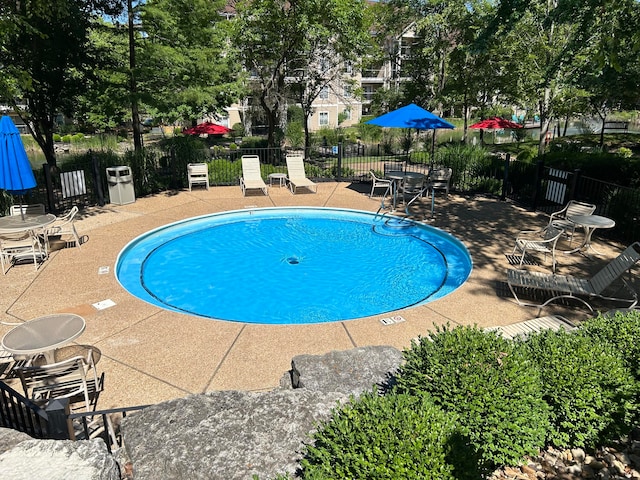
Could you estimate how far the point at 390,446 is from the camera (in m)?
2.68

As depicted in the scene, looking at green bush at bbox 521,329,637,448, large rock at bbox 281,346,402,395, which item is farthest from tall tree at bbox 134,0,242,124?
green bush at bbox 521,329,637,448

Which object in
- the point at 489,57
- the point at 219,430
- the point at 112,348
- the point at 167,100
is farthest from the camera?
the point at 489,57

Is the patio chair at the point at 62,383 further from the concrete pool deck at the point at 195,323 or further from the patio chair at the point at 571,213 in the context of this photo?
the patio chair at the point at 571,213

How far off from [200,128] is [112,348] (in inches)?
824

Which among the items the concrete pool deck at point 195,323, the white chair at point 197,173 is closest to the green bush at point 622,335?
the concrete pool deck at point 195,323

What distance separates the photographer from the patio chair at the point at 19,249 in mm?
8758

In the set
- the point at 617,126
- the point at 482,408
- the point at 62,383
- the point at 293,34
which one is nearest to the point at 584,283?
the point at 482,408

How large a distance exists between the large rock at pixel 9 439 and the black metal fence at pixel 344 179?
9.48m

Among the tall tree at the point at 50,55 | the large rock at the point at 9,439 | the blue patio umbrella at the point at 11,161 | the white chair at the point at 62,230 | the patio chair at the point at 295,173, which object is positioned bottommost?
the large rock at the point at 9,439

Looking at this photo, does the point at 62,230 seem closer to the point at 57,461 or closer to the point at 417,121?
the point at 57,461

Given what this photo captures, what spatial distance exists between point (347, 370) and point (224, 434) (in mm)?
1729

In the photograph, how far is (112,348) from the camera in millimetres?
6082

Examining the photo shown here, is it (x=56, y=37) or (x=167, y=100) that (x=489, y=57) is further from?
(x=56, y=37)

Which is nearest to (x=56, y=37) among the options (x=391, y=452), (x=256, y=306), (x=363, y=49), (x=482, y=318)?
(x=256, y=306)
